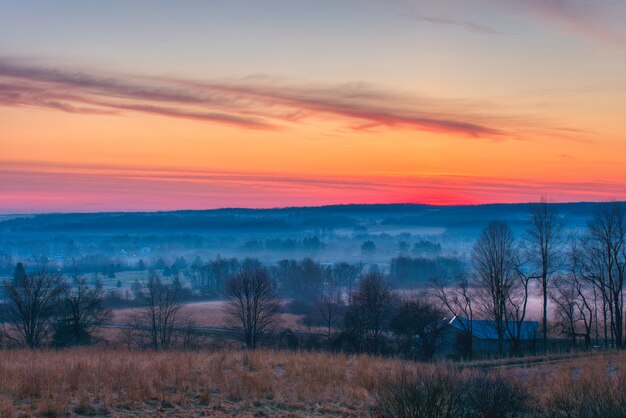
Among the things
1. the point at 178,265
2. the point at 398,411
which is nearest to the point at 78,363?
the point at 398,411

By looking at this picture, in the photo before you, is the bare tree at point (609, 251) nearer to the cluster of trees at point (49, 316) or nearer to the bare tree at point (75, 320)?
the bare tree at point (75, 320)

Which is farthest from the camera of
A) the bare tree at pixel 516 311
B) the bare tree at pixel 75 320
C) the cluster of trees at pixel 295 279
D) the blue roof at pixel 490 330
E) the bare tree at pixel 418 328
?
the cluster of trees at pixel 295 279

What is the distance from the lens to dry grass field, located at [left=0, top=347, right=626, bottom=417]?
12.0m

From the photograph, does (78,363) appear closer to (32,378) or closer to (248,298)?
(32,378)

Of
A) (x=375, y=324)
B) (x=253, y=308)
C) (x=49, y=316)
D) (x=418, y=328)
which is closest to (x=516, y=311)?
(x=418, y=328)

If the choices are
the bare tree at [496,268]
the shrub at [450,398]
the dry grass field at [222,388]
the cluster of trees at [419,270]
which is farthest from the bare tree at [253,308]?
the cluster of trees at [419,270]

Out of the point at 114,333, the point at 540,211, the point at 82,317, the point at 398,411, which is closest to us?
the point at 398,411

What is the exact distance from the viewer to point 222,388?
47.3 feet

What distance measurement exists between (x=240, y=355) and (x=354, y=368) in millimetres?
4065

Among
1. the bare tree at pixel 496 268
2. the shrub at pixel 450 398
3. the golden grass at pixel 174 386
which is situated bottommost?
the golden grass at pixel 174 386

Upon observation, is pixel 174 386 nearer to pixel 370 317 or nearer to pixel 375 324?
pixel 375 324

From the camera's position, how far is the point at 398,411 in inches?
418

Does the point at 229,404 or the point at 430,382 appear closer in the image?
the point at 430,382

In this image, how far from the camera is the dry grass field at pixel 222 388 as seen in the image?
1196 centimetres
